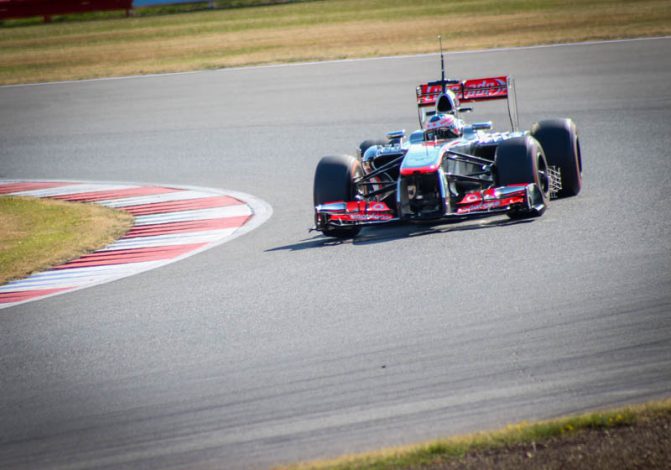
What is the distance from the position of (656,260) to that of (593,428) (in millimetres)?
3616

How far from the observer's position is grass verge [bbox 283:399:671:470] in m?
4.85

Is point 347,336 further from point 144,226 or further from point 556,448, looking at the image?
point 144,226

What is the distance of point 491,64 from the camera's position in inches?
908

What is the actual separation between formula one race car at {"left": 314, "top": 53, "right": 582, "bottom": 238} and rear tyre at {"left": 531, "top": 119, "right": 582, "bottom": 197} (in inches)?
0.4

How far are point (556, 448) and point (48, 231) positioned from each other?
9.34m

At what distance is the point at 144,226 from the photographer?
12852mm

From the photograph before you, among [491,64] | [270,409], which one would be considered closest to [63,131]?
[491,64]

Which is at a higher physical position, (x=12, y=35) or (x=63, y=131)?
(x=12, y=35)

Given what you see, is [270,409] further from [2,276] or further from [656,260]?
[2,276]

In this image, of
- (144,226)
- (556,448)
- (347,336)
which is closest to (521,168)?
(347,336)

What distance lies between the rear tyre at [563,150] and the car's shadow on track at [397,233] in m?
1.38

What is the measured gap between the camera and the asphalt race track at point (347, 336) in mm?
5812

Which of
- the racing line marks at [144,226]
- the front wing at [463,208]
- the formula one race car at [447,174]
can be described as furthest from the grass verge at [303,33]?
the front wing at [463,208]

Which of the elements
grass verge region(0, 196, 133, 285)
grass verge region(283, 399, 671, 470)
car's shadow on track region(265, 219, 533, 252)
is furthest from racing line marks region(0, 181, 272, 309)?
grass verge region(283, 399, 671, 470)
